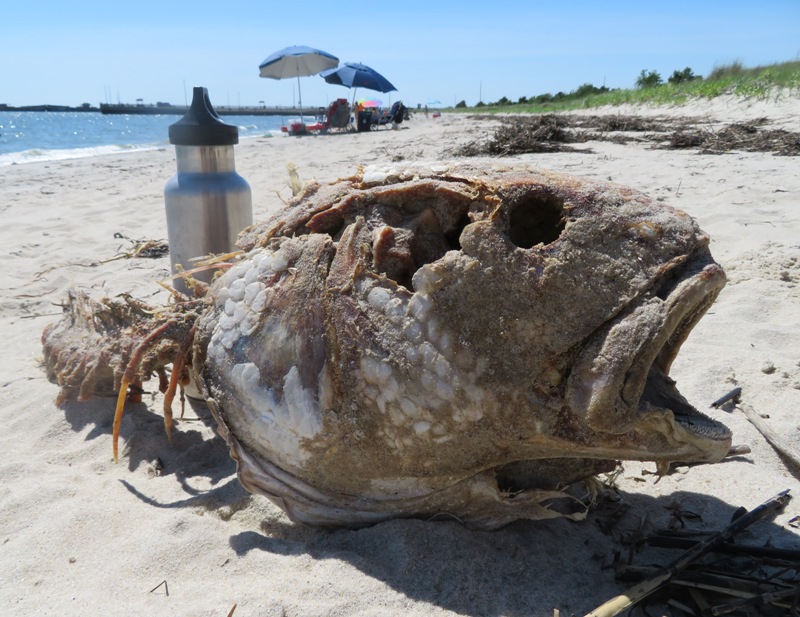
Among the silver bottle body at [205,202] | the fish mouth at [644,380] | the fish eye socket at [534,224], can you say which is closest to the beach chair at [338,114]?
the silver bottle body at [205,202]

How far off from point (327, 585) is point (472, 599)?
393mm

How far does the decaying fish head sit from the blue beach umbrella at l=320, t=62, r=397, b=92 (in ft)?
86.8

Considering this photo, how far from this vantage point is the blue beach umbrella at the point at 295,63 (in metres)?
24.5

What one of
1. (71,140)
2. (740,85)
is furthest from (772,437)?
(71,140)

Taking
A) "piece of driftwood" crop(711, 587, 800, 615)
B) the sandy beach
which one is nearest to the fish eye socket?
the sandy beach

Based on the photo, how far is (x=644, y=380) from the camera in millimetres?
1666

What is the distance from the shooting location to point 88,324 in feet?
9.95

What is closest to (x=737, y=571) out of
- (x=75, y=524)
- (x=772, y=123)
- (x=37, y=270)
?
(x=75, y=524)

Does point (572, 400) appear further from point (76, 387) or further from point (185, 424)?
point (76, 387)

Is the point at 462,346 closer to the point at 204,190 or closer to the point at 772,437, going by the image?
the point at 772,437

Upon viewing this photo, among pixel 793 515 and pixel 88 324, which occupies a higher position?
pixel 88 324

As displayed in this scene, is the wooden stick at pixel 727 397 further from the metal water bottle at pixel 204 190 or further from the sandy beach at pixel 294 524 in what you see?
the metal water bottle at pixel 204 190

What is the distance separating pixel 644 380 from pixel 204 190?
2.25 meters

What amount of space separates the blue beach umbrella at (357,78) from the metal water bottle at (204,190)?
25127 mm
